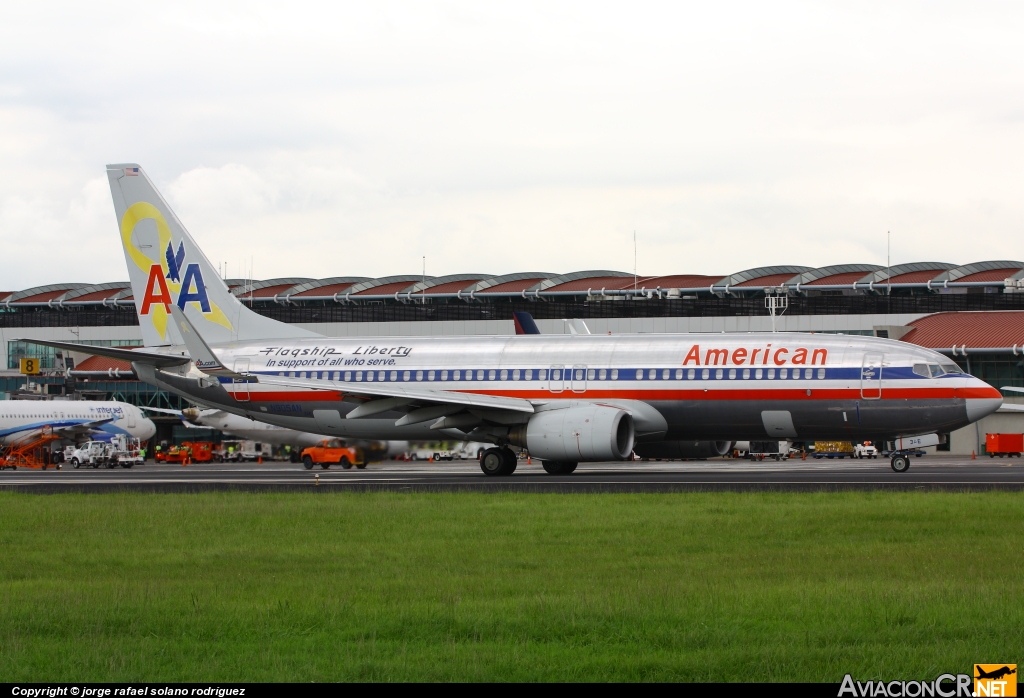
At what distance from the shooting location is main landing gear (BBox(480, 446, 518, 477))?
122 feet

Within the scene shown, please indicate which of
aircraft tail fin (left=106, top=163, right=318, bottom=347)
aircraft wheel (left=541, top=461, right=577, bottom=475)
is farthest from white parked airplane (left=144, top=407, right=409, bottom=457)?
aircraft wheel (left=541, top=461, right=577, bottom=475)

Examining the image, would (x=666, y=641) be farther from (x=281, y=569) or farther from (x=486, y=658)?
(x=281, y=569)

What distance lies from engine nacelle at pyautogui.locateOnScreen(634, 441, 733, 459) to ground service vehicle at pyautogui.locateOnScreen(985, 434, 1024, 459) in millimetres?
30621

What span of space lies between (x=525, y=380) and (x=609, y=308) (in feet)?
172

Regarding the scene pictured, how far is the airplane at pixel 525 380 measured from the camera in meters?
34.3

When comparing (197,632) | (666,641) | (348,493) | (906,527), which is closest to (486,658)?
(666,641)

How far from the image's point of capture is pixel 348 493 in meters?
27.5

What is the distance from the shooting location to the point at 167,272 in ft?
141

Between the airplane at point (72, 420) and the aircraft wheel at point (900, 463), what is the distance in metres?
53.9

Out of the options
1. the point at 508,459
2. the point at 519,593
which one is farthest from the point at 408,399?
the point at 519,593

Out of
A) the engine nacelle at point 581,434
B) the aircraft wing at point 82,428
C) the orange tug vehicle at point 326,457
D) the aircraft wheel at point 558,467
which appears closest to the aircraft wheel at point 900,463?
the engine nacelle at point 581,434

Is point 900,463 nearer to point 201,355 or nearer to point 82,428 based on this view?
point 201,355

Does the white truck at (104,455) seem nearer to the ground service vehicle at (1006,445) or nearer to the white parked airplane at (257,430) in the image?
the white parked airplane at (257,430)

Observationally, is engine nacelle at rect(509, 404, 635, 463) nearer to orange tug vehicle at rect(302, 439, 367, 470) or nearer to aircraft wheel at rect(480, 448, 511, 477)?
aircraft wheel at rect(480, 448, 511, 477)
